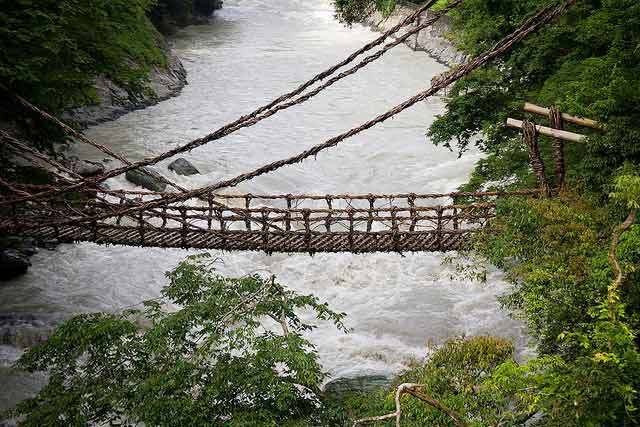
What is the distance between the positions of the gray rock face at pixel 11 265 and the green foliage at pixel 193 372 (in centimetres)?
527

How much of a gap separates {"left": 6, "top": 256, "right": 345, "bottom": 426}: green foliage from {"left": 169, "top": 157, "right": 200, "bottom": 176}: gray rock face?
8180 mm

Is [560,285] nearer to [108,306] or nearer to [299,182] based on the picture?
[108,306]

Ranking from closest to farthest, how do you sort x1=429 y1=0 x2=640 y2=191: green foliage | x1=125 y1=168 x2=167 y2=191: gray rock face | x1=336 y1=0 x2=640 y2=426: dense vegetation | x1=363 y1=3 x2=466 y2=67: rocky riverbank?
1. x1=336 y1=0 x2=640 y2=426: dense vegetation
2. x1=429 y1=0 x2=640 y2=191: green foliage
3. x1=125 y1=168 x2=167 y2=191: gray rock face
4. x1=363 y1=3 x2=466 y2=67: rocky riverbank

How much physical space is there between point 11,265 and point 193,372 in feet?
21.0

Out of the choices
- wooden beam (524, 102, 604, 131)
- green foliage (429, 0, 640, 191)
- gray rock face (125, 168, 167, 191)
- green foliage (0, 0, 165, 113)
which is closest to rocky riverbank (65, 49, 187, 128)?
gray rock face (125, 168, 167, 191)

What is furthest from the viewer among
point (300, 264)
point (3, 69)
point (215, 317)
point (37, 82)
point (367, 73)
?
point (367, 73)

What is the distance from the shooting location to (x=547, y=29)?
9906mm

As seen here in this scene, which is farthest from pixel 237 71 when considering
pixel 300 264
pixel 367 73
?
pixel 300 264

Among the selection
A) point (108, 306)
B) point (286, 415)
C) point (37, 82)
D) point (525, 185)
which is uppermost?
point (37, 82)

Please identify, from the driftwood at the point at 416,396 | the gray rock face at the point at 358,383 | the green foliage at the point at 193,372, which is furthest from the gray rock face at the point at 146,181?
the driftwood at the point at 416,396

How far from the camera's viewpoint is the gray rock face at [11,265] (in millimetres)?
10758

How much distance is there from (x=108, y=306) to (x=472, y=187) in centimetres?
587

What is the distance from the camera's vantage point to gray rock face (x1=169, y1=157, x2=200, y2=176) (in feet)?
47.5

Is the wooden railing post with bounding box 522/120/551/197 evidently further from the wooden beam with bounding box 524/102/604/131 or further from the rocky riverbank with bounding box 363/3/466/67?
the rocky riverbank with bounding box 363/3/466/67
